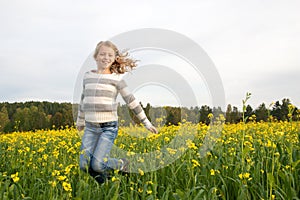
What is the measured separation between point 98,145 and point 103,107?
49 centimetres

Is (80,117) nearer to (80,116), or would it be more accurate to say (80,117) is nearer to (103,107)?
(80,116)

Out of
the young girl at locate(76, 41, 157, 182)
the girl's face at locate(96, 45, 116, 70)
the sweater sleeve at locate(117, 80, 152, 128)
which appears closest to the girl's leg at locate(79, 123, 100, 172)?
the young girl at locate(76, 41, 157, 182)

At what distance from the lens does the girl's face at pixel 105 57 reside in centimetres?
448

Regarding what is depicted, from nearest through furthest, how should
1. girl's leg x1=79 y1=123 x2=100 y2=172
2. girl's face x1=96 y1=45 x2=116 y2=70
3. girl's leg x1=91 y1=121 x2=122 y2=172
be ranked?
girl's leg x1=91 y1=121 x2=122 y2=172, girl's leg x1=79 y1=123 x2=100 y2=172, girl's face x1=96 y1=45 x2=116 y2=70

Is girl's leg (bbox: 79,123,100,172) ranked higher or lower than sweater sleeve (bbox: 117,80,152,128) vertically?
lower

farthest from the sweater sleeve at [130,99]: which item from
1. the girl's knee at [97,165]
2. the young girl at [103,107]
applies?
the girl's knee at [97,165]

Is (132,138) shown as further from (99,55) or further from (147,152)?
(99,55)

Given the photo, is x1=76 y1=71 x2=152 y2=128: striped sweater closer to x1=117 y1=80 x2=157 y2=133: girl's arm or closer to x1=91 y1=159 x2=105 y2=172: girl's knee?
x1=117 y1=80 x2=157 y2=133: girl's arm

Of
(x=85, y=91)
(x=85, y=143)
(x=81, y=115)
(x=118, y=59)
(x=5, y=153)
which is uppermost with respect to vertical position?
(x=118, y=59)

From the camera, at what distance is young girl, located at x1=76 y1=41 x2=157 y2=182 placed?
416 centimetres

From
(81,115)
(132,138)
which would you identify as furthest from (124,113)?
(132,138)

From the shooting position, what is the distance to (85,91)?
4.48 meters

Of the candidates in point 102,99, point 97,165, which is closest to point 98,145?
point 97,165

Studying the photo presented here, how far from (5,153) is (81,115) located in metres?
3.24
